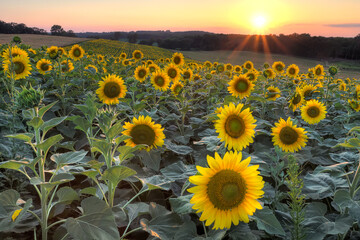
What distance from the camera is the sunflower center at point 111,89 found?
3.92 meters

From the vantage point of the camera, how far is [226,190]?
1465 millimetres

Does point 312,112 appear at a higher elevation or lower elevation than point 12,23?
lower

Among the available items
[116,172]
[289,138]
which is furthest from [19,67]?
[289,138]

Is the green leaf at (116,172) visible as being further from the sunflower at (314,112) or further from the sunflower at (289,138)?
the sunflower at (314,112)

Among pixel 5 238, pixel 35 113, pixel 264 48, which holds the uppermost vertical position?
pixel 264 48

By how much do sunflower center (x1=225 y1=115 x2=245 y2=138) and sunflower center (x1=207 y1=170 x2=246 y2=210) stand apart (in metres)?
0.73

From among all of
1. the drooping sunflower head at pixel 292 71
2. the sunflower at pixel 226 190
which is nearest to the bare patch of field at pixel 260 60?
the drooping sunflower head at pixel 292 71

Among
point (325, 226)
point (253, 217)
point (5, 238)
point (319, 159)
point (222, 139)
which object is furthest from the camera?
point (319, 159)

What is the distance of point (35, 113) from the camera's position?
5.69 ft

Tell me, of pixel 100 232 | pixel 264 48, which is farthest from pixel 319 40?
pixel 100 232

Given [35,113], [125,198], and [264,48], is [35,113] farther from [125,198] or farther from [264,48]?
[264,48]

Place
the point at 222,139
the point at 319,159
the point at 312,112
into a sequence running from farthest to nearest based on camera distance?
1. the point at 312,112
2. the point at 319,159
3. the point at 222,139

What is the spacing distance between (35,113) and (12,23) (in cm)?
5960

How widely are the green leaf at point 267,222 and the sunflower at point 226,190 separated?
203mm
